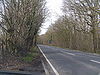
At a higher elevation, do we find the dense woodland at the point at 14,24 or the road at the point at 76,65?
the dense woodland at the point at 14,24

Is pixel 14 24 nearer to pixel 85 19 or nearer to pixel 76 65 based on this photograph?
pixel 76 65

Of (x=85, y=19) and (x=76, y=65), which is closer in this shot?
(x=76, y=65)

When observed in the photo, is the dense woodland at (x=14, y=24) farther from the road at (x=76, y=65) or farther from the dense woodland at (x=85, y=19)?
the dense woodland at (x=85, y=19)

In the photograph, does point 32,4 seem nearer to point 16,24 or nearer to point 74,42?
point 16,24

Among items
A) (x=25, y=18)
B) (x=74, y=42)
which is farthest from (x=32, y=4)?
(x=74, y=42)

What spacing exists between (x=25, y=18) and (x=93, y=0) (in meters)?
16.6

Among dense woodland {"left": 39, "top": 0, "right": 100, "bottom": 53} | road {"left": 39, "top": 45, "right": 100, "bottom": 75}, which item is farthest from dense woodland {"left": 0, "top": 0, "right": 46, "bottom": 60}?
dense woodland {"left": 39, "top": 0, "right": 100, "bottom": 53}

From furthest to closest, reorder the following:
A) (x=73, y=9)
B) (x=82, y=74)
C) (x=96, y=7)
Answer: (x=73, y=9), (x=96, y=7), (x=82, y=74)

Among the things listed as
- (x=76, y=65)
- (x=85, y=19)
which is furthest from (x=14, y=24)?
(x=85, y=19)

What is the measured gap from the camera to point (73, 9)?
3095 centimetres

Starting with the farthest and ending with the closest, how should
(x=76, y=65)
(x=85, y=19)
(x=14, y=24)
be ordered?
(x=85, y=19) < (x=14, y=24) < (x=76, y=65)

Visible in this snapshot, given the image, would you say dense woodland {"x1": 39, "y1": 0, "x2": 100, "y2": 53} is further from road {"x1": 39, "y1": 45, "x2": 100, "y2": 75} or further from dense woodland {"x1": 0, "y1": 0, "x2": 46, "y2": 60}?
dense woodland {"x1": 0, "y1": 0, "x2": 46, "y2": 60}

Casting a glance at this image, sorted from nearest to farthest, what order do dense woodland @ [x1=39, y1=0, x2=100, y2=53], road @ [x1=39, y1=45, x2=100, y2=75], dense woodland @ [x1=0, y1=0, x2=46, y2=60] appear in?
road @ [x1=39, y1=45, x2=100, y2=75], dense woodland @ [x1=0, y1=0, x2=46, y2=60], dense woodland @ [x1=39, y1=0, x2=100, y2=53]

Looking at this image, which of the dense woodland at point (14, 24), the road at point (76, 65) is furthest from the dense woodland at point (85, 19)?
the dense woodland at point (14, 24)
